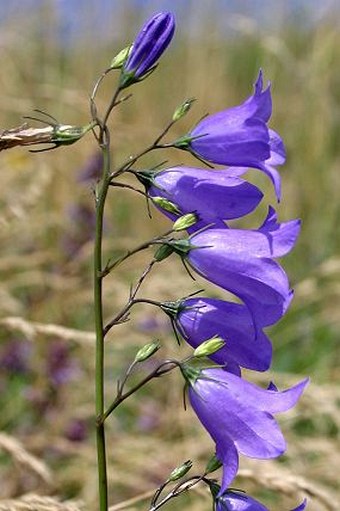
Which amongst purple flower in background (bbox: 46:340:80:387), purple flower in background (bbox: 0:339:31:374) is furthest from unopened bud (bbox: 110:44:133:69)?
purple flower in background (bbox: 0:339:31:374)

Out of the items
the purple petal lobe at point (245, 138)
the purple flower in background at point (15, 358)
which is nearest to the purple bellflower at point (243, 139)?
the purple petal lobe at point (245, 138)

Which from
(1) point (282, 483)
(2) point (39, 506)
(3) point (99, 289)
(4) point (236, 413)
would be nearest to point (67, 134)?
(3) point (99, 289)

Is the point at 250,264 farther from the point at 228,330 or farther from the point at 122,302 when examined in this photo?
the point at 122,302

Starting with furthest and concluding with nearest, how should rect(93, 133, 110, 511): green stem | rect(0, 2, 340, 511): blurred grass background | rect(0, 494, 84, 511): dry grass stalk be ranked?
rect(0, 2, 340, 511): blurred grass background → rect(0, 494, 84, 511): dry grass stalk → rect(93, 133, 110, 511): green stem

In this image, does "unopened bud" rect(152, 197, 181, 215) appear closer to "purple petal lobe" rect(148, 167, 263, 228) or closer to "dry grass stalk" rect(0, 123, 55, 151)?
"purple petal lobe" rect(148, 167, 263, 228)

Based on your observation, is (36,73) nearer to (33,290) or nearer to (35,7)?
(35,7)
